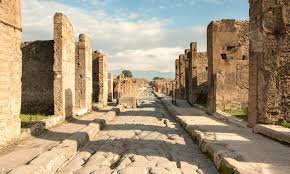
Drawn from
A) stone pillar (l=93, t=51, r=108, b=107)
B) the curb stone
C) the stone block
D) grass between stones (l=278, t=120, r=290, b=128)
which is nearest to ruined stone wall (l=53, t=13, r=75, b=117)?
the curb stone

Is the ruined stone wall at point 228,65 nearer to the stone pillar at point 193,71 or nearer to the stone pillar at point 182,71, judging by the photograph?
the stone pillar at point 193,71

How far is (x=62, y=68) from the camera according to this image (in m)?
14.3

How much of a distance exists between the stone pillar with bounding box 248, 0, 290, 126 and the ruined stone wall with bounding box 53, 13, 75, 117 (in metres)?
7.04

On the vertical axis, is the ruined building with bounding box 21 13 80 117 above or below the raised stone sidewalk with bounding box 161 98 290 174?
above

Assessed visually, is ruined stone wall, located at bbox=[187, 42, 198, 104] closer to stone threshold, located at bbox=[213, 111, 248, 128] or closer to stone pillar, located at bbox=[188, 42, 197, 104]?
stone pillar, located at bbox=[188, 42, 197, 104]

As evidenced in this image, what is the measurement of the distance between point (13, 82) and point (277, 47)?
6.96 metres

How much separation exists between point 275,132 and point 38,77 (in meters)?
10.4

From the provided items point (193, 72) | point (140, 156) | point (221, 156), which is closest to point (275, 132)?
point (221, 156)

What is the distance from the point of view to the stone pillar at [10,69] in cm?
856

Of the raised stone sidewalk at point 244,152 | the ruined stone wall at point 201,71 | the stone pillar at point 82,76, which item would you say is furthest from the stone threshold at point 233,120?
the ruined stone wall at point 201,71

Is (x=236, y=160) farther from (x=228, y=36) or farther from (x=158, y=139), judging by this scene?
(x=228, y=36)

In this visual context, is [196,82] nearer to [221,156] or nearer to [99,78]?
[99,78]

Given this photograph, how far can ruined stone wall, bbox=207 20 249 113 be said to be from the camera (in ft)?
55.1

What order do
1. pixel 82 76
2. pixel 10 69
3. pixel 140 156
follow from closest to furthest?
pixel 140 156 → pixel 10 69 → pixel 82 76
